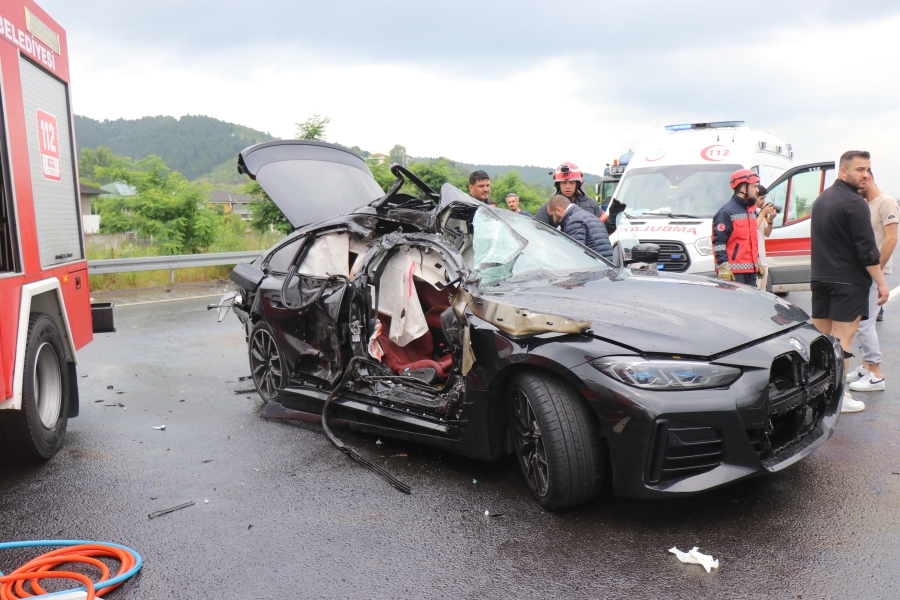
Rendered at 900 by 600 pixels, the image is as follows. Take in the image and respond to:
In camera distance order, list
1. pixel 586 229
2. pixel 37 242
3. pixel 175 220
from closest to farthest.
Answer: pixel 37 242, pixel 586 229, pixel 175 220

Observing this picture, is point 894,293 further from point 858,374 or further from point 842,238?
point 842,238

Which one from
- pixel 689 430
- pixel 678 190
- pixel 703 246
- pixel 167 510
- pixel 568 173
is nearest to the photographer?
pixel 689 430

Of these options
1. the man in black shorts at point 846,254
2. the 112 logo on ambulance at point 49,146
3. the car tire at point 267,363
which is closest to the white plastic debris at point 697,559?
the man in black shorts at point 846,254

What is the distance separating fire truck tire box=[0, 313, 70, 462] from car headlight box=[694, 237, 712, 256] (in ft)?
24.2

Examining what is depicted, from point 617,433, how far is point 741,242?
479cm

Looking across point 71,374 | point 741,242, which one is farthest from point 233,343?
point 741,242

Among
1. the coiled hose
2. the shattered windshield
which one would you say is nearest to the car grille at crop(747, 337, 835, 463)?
the shattered windshield

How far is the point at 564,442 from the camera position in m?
3.40

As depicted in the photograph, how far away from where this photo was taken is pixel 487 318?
386 centimetres

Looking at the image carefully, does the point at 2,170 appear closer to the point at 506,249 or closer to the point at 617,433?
the point at 506,249

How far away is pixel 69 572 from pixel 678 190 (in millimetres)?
9432

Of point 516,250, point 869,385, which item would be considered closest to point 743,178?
point 869,385

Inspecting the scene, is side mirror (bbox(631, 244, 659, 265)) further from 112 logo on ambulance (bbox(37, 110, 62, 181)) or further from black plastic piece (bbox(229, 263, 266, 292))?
112 logo on ambulance (bbox(37, 110, 62, 181))

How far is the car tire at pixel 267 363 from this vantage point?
5.56 meters
